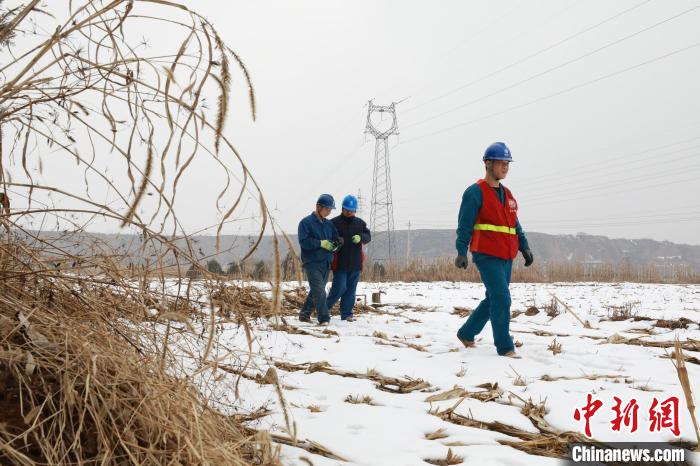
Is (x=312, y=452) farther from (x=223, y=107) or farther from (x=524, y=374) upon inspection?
(x=524, y=374)

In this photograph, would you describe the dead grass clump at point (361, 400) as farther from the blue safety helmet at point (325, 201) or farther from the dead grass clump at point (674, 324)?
the dead grass clump at point (674, 324)

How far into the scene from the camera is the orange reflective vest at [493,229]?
510 centimetres

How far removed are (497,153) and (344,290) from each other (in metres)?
3.60

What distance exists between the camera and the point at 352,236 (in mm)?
8070

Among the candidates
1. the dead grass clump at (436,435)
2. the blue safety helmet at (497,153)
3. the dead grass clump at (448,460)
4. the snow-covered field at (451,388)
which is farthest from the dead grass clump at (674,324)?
the dead grass clump at (448,460)

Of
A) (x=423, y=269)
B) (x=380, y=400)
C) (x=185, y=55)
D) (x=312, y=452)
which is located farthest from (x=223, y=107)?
(x=423, y=269)

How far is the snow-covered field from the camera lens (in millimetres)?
2607

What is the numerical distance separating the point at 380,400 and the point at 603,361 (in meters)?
2.40

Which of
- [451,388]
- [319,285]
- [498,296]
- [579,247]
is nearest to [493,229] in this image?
[498,296]

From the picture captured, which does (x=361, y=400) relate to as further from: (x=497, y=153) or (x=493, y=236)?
(x=497, y=153)

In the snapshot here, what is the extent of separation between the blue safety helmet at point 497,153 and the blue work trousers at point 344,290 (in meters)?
3.31

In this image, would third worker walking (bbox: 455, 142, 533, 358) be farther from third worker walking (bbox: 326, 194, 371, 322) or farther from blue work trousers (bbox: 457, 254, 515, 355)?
third worker walking (bbox: 326, 194, 371, 322)

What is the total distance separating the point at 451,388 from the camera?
380cm
